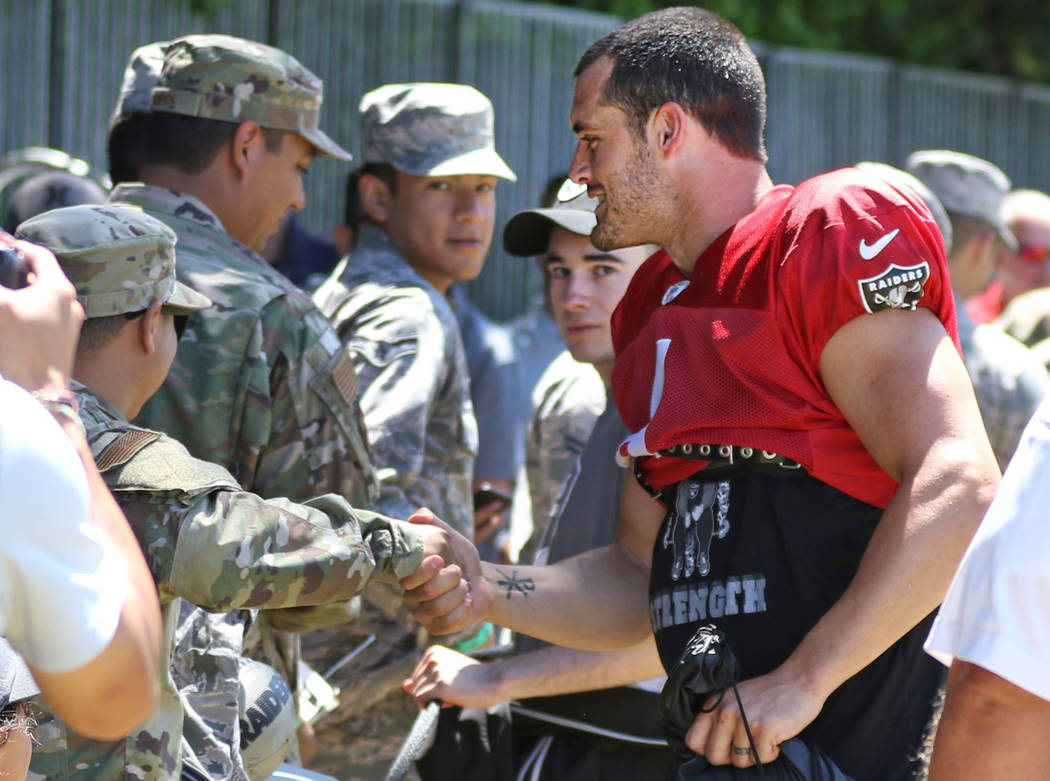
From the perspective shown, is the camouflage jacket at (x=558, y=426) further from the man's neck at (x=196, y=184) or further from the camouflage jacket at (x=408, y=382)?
the man's neck at (x=196, y=184)

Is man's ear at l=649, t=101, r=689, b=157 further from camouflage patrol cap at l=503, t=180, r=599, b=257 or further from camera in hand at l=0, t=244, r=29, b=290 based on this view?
camera in hand at l=0, t=244, r=29, b=290

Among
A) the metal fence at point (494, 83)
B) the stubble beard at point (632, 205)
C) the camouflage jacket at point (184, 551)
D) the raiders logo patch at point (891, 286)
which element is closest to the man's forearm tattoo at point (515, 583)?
the camouflage jacket at point (184, 551)

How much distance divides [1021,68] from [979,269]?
5773 millimetres

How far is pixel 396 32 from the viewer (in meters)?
7.94

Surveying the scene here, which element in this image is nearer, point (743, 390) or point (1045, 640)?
point (1045, 640)

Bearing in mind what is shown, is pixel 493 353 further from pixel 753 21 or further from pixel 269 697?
pixel 753 21

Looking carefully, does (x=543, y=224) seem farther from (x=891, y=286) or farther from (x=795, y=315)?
(x=891, y=286)

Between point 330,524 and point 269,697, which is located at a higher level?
point 330,524

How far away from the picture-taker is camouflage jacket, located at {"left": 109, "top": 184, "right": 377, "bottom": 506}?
3268 mm

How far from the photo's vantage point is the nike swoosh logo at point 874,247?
241 centimetres

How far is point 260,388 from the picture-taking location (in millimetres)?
3273

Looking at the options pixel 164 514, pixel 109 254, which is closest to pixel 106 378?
pixel 109 254

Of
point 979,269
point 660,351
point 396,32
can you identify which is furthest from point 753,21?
point 660,351

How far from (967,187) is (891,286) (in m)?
4.12
